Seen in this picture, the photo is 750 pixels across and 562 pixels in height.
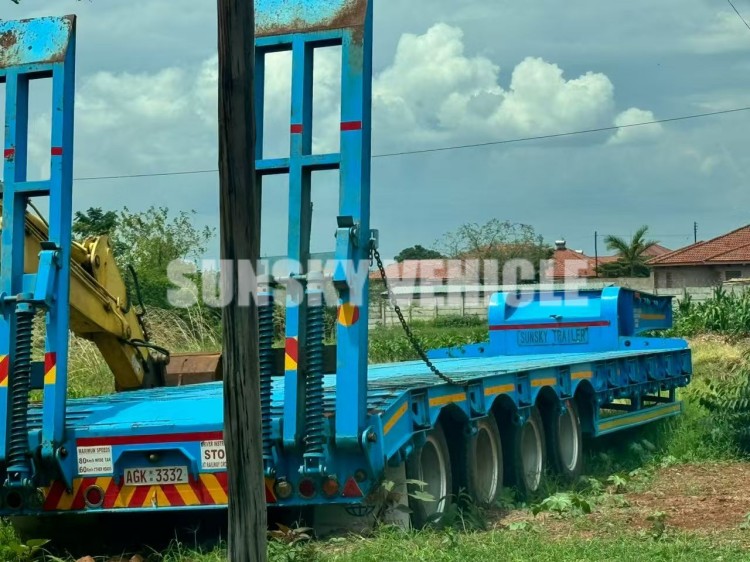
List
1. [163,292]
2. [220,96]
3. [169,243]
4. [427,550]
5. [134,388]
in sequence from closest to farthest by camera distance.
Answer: [220,96] < [427,550] < [134,388] < [163,292] < [169,243]

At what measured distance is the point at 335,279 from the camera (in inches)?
295

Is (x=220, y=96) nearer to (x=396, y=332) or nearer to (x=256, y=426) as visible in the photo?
(x=256, y=426)

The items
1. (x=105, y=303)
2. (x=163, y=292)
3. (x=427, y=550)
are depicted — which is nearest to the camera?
(x=427, y=550)

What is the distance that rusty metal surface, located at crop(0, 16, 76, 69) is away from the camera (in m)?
8.43

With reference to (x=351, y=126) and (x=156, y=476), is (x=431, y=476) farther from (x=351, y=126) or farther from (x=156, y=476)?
(x=351, y=126)

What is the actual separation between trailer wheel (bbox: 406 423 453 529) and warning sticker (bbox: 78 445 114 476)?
6.76 feet

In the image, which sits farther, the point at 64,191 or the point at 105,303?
the point at 105,303

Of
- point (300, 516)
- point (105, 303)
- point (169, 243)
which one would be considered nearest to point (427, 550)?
point (300, 516)

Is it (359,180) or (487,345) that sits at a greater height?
(359,180)

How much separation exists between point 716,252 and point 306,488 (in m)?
64.5

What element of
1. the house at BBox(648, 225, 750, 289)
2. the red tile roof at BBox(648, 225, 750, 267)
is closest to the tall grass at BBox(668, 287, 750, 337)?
the house at BBox(648, 225, 750, 289)

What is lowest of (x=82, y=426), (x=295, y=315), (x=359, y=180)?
(x=82, y=426)

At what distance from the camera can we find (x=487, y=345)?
16.1 meters

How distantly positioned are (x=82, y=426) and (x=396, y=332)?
23472mm
